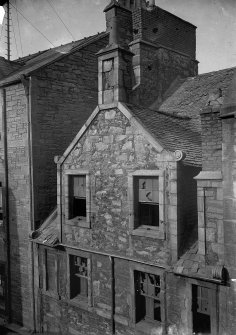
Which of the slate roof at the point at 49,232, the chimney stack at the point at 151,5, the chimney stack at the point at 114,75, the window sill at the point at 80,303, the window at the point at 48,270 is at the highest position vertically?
the chimney stack at the point at 151,5

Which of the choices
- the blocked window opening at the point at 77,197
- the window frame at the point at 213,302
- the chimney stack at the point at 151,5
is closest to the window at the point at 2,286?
the blocked window opening at the point at 77,197

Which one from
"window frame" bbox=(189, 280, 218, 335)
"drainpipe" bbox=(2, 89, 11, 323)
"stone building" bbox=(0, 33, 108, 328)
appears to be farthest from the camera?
"drainpipe" bbox=(2, 89, 11, 323)

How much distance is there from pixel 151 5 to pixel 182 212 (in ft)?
38.9

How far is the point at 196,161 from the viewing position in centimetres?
962

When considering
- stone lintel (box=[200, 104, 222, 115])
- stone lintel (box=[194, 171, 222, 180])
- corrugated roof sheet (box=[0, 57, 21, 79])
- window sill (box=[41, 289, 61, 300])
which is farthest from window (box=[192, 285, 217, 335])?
corrugated roof sheet (box=[0, 57, 21, 79])

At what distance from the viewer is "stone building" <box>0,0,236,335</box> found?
839 centimetres

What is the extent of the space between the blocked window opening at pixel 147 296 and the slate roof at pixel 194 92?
669 centimetres

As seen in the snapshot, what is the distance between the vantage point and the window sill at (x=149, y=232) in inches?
366

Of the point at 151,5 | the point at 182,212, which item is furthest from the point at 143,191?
the point at 151,5

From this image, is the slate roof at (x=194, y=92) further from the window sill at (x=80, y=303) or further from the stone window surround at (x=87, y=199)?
the window sill at (x=80, y=303)

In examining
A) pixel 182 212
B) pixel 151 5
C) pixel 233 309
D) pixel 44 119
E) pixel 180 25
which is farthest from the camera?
pixel 180 25

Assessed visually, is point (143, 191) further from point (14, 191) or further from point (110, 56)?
point (14, 191)

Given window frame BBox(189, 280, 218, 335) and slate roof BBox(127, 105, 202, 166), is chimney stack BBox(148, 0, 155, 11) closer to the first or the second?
slate roof BBox(127, 105, 202, 166)

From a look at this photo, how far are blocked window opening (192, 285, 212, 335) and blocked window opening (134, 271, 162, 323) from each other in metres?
1.29
